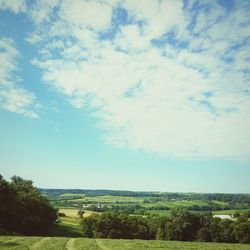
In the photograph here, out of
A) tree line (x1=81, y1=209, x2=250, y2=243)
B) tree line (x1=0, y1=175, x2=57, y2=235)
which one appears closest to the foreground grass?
tree line (x1=0, y1=175, x2=57, y2=235)

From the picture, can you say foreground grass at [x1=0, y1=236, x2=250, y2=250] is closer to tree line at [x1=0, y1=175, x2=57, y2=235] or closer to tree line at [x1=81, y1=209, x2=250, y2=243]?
tree line at [x1=0, y1=175, x2=57, y2=235]

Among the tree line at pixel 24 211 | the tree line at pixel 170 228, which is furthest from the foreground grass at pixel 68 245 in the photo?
the tree line at pixel 170 228

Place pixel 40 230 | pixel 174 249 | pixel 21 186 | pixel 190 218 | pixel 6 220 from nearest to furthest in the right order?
1. pixel 174 249
2. pixel 6 220
3. pixel 40 230
4. pixel 21 186
5. pixel 190 218

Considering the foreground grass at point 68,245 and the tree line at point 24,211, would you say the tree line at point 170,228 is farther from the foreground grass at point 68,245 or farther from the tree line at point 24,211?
the foreground grass at point 68,245

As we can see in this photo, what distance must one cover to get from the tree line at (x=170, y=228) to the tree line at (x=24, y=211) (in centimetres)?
1353

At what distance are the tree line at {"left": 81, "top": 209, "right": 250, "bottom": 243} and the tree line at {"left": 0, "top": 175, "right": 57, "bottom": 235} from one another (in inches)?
533

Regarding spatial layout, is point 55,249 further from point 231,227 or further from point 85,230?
point 231,227

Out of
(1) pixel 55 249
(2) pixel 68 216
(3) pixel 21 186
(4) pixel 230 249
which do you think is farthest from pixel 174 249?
(2) pixel 68 216

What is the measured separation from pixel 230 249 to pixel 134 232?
47686mm

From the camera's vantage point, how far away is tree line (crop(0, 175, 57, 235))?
239 feet

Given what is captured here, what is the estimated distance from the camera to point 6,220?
7431 cm

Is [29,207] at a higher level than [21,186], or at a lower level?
lower

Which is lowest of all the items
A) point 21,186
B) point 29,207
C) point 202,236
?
point 202,236

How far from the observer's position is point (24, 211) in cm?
7812
